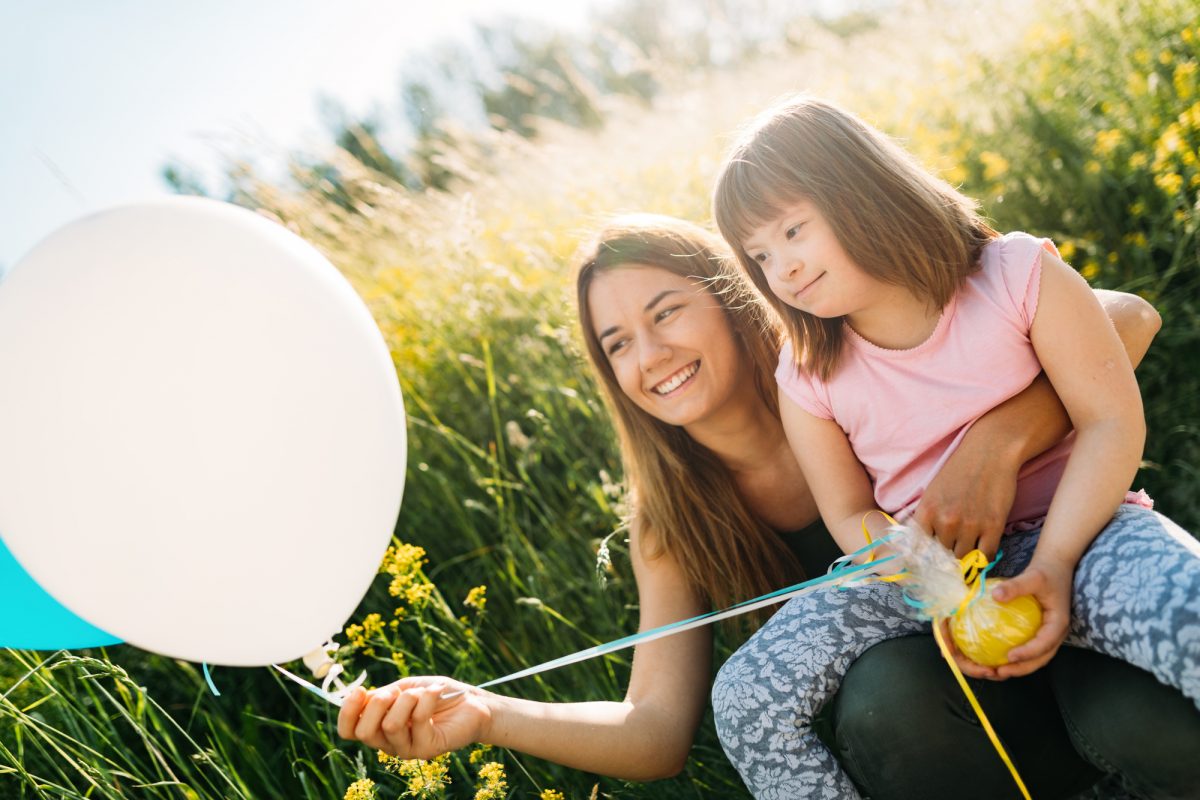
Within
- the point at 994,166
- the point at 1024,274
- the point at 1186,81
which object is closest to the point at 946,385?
the point at 1024,274

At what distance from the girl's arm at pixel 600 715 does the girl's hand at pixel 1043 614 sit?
625mm

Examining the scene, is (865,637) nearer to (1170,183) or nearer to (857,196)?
(857,196)

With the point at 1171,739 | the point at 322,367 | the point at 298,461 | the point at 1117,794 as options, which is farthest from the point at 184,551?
the point at 1117,794

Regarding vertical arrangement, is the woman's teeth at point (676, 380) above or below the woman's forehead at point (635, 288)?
below

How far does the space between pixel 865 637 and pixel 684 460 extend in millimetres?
594

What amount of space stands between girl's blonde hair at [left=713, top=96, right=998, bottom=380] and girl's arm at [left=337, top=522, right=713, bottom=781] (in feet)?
2.38

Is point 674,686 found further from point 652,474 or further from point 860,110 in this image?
point 860,110

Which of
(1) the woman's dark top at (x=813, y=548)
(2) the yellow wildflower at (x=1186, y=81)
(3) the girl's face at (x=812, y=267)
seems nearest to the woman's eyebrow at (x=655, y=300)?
(3) the girl's face at (x=812, y=267)

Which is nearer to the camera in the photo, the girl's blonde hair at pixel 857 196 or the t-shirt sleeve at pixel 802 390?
the girl's blonde hair at pixel 857 196

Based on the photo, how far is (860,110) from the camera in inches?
150

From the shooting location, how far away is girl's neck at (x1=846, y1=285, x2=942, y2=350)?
1.51m

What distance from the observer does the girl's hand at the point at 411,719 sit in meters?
1.31

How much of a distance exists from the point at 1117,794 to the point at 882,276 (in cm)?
95

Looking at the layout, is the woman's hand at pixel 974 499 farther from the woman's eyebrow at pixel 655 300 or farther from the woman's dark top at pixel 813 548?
the woman's eyebrow at pixel 655 300
